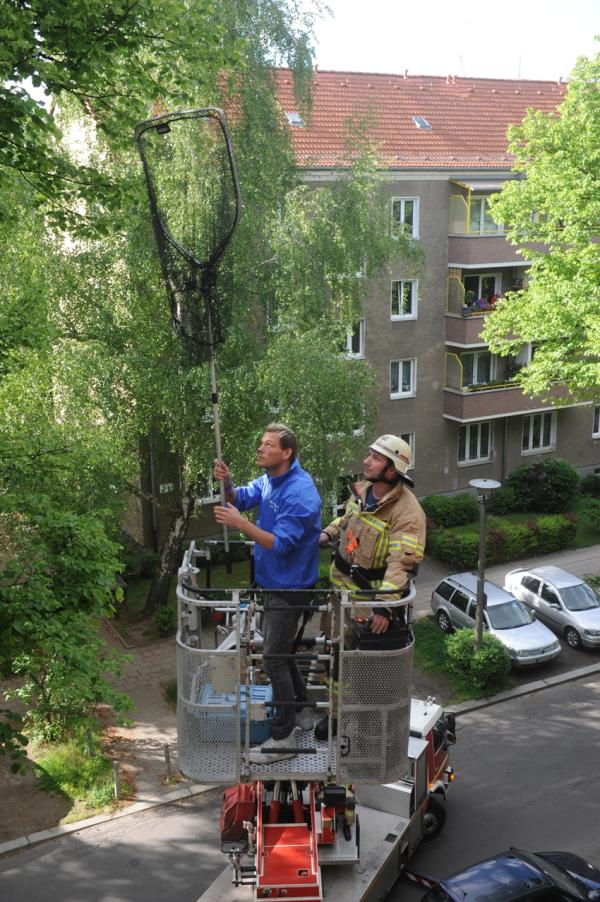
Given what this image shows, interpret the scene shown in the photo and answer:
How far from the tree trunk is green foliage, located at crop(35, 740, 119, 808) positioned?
5.67 meters

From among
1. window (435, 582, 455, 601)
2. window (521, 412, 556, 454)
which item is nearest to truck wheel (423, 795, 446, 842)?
window (435, 582, 455, 601)

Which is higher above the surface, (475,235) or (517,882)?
(475,235)

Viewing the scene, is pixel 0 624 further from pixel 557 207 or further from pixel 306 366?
pixel 557 207

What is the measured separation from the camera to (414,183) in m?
24.9

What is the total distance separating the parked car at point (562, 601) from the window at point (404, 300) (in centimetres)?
852

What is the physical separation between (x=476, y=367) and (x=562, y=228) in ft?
22.1

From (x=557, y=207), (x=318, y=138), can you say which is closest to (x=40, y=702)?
(x=557, y=207)

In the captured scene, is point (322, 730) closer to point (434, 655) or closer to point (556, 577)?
point (434, 655)

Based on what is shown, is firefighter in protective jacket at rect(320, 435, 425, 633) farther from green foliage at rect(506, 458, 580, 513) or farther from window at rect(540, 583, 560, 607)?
green foliage at rect(506, 458, 580, 513)

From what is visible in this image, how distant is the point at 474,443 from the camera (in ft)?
94.3

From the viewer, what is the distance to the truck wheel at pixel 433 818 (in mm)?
12617

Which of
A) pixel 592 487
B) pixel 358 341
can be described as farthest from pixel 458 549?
pixel 592 487

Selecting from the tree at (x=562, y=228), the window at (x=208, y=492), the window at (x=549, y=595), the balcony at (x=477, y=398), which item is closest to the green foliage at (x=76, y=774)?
the window at (x=208, y=492)

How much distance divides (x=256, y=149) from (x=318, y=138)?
7202mm
